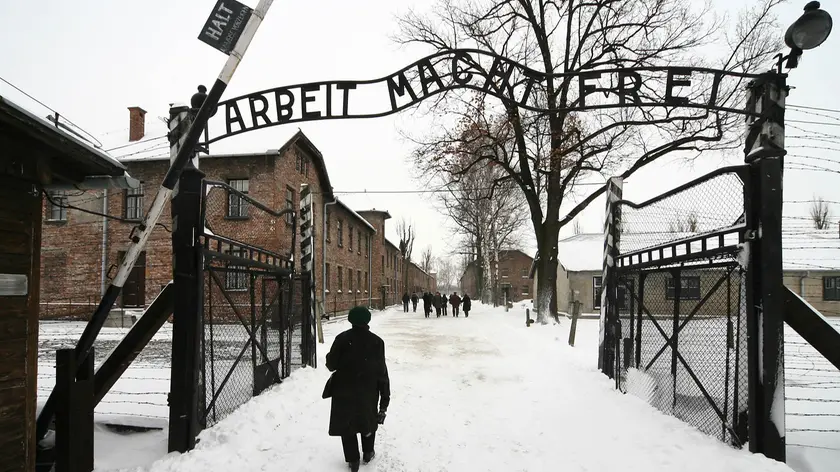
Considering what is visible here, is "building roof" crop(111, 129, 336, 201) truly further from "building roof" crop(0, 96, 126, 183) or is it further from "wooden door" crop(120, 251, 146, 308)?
"building roof" crop(0, 96, 126, 183)

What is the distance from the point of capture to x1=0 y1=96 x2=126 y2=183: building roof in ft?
11.3

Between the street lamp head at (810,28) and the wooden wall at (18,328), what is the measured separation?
6.68 m

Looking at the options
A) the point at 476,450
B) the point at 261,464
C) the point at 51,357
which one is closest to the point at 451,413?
the point at 476,450

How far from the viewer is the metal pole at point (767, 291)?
14.7 ft

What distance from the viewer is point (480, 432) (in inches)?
243

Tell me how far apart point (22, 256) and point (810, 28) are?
22.9ft

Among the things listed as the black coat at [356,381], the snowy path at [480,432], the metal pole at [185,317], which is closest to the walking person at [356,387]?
the black coat at [356,381]

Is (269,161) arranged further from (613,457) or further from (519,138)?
(613,457)

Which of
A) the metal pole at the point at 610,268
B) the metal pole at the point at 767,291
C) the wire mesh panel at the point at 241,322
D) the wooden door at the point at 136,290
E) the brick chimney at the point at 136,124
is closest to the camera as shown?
the metal pole at the point at 767,291

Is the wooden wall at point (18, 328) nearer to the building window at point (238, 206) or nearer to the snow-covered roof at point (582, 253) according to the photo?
the building window at point (238, 206)

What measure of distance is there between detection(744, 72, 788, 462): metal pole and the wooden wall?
5992mm

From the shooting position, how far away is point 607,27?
20.0m

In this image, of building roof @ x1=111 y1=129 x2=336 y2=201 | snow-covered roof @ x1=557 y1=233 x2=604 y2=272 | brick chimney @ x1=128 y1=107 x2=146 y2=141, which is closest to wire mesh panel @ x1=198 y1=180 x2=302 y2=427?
building roof @ x1=111 y1=129 x2=336 y2=201

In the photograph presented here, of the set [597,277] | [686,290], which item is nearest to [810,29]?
[686,290]
